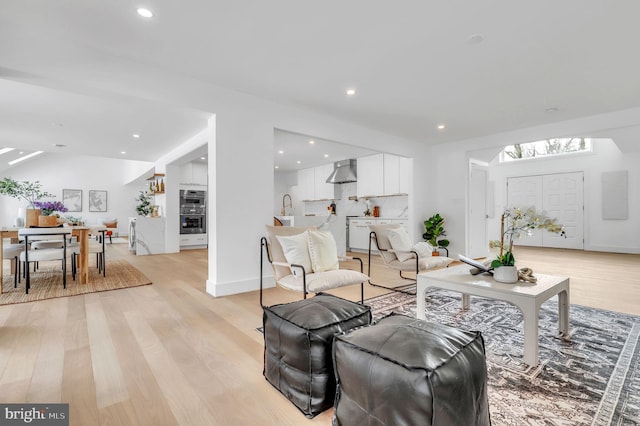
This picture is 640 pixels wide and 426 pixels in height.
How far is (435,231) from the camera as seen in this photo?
20.9 ft

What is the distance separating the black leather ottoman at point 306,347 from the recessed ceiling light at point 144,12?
7.87 ft

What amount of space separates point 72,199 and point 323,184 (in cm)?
1010

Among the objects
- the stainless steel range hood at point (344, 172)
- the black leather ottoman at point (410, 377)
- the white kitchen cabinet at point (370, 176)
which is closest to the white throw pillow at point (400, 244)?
the black leather ottoman at point (410, 377)

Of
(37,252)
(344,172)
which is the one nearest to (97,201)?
(37,252)

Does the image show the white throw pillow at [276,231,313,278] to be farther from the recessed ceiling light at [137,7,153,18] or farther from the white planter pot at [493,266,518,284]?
the recessed ceiling light at [137,7,153,18]

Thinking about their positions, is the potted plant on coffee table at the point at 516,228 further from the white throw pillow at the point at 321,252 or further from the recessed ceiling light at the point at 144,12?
the recessed ceiling light at the point at 144,12

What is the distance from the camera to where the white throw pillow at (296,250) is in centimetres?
286

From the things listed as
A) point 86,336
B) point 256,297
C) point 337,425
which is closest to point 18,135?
point 86,336

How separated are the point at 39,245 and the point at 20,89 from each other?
2.53 meters

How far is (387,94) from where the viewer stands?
13.1 feet

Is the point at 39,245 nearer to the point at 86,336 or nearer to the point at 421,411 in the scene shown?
the point at 86,336

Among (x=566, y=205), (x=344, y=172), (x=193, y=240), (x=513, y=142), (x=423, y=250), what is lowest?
(x=193, y=240)

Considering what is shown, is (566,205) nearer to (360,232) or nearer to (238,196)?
(360,232)

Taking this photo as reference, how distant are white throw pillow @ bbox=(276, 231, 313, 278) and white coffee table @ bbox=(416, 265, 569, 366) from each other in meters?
1.03
